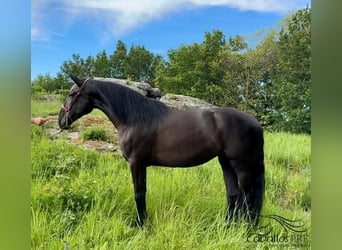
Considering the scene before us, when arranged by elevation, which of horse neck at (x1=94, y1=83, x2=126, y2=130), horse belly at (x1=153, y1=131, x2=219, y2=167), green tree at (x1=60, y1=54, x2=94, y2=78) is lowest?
horse belly at (x1=153, y1=131, x2=219, y2=167)

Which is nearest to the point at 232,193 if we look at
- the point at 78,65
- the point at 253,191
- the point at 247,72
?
the point at 253,191

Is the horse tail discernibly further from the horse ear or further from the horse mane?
the horse ear

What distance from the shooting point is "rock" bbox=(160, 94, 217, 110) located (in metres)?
1.97

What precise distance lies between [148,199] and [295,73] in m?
0.81

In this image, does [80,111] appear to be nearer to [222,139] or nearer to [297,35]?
[222,139]

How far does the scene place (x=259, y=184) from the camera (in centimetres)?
198

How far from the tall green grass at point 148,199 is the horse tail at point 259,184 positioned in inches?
0.9

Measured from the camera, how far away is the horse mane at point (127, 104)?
1.95m

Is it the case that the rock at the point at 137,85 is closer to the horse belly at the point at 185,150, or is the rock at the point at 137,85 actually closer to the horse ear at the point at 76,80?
the horse ear at the point at 76,80

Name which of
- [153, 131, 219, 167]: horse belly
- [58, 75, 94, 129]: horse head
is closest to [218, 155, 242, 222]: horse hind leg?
[153, 131, 219, 167]: horse belly

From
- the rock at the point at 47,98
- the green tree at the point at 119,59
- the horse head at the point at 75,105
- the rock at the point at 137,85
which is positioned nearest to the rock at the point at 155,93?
the rock at the point at 137,85

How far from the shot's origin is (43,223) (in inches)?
73.9
